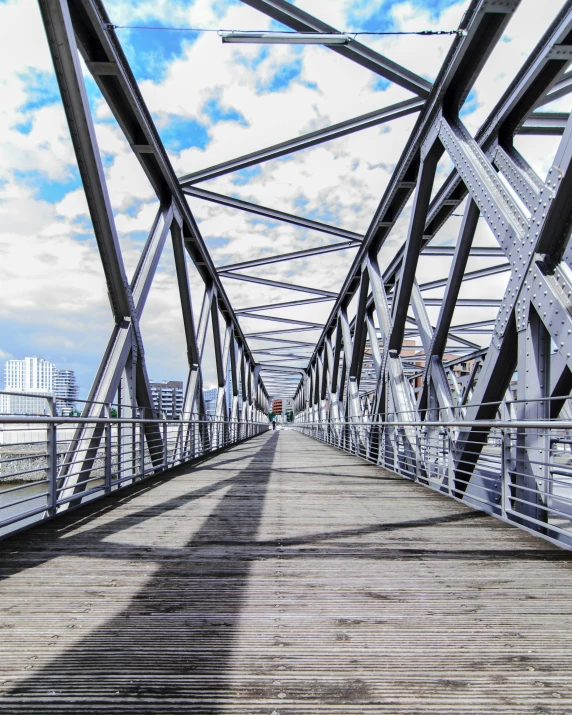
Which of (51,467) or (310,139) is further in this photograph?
(310,139)

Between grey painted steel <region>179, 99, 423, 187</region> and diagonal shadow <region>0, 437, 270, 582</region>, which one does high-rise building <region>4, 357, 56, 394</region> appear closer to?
grey painted steel <region>179, 99, 423, 187</region>

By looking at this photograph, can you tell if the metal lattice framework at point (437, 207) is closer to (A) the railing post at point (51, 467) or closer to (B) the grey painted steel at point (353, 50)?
(B) the grey painted steel at point (353, 50)

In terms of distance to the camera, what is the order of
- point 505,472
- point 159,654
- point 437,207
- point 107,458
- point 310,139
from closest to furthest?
point 159,654 → point 505,472 → point 107,458 → point 310,139 → point 437,207

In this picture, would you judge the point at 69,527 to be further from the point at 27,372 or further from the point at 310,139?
the point at 27,372

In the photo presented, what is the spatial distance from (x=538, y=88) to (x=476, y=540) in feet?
16.4

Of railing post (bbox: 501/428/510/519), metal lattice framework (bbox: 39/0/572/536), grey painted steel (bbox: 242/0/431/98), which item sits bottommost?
railing post (bbox: 501/428/510/519)

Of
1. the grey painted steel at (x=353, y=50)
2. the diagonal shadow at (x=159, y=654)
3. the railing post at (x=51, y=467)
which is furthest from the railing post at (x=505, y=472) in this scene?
the grey painted steel at (x=353, y=50)

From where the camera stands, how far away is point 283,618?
7.93ft

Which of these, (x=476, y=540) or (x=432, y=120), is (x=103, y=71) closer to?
(x=432, y=120)

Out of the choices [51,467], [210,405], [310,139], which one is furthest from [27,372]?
[51,467]

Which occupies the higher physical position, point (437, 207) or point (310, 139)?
point (310, 139)

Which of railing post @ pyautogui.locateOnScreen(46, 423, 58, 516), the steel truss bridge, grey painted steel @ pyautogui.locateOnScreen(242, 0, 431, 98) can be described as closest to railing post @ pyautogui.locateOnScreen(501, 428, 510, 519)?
the steel truss bridge

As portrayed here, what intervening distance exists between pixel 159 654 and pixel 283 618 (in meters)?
0.62

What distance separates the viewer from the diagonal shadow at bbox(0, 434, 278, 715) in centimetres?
Result: 176
